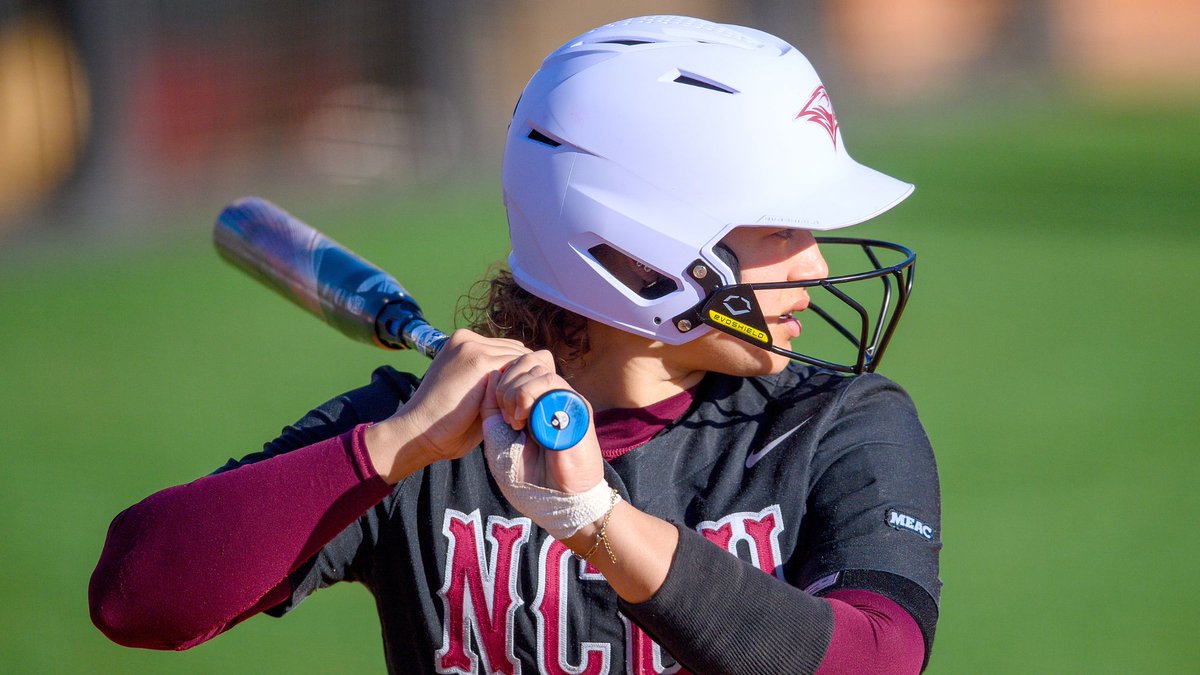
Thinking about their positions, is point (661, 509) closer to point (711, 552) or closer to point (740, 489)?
point (740, 489)

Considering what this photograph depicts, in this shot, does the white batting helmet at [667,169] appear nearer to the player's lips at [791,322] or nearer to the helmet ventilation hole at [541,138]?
the helmet ventilation hole at [541,138]

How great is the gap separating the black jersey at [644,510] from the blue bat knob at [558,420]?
47cm

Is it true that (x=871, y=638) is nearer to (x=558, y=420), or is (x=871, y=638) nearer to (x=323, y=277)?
(x=558, y=420)

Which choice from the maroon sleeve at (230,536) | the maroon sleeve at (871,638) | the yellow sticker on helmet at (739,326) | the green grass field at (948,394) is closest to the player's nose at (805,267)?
the yellow sticker on helmet at (739,326)

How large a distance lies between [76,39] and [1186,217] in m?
10.0

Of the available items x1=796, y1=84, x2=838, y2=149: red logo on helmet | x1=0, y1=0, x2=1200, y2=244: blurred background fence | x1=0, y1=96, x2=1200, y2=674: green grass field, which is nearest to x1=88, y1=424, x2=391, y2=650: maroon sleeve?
x1=796, y1=84, x2=838, y2=149: red logo on helmet

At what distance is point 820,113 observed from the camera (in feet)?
8.05

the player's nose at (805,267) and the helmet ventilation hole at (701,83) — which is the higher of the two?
the helmet ventilation hole at (701,83)

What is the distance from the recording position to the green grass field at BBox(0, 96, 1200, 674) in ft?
16.2

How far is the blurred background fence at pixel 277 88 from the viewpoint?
1185cm

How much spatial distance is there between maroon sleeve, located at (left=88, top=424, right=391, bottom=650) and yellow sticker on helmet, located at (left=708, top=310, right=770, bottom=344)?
26.2 inches

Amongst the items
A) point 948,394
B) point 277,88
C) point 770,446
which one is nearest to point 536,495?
point 770,446

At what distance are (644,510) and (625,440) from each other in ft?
0.49

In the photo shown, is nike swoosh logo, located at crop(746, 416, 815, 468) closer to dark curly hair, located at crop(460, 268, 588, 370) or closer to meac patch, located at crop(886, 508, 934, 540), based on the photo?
meac patch, located at crop(886, 508, 934, 540)
